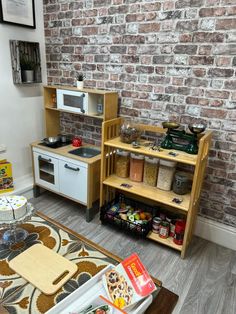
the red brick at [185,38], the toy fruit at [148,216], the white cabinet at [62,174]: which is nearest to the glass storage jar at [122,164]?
the white cabinet at [62,174]

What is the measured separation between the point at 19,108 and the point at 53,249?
1.92 metres

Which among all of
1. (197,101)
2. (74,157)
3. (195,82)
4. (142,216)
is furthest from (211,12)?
(142,216)

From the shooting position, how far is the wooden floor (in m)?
1.63

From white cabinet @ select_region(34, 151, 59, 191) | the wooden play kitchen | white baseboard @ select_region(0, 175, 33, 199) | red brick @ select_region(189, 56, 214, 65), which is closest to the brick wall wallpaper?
red brick @ select_region(189, 56, 214, 65)

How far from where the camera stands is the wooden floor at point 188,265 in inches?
64.1

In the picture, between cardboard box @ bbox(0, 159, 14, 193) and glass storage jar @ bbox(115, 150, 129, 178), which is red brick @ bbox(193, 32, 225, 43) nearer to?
glass storage jar @ bbox(115, 150, 129, 178)

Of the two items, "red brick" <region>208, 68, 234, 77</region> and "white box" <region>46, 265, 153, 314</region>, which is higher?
"red brick" <region>208, 68, 234, 77</region>

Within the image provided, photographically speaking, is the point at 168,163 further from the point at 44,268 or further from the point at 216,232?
the point at 44,268

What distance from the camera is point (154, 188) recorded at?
83.1 inches

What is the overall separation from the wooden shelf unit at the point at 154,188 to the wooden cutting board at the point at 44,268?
3.31ft

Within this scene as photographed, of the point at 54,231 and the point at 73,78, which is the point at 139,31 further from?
the point at 54,231

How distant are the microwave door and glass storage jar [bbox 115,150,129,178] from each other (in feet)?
1.93

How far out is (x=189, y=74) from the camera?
6.47 feet

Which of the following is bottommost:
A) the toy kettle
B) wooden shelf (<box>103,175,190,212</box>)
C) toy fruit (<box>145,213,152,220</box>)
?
toy fruit (<box>145,213,152,220</box>)
